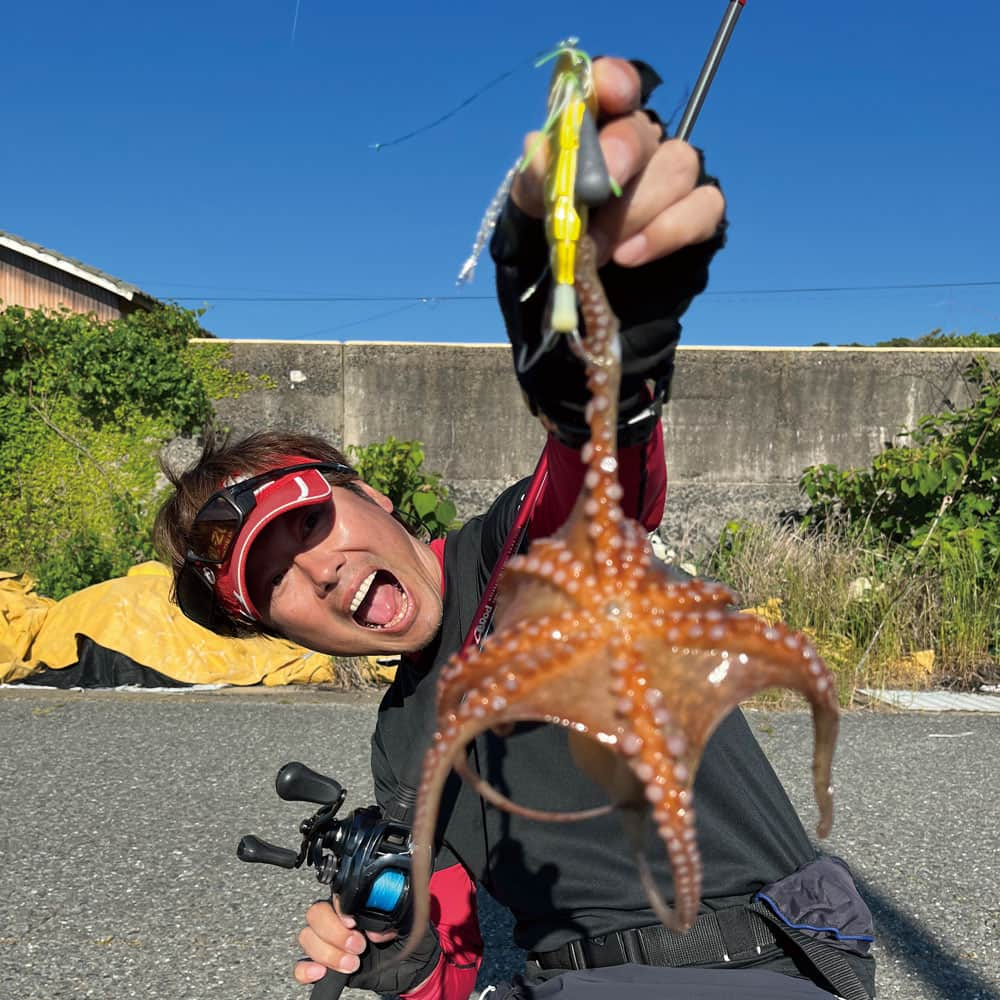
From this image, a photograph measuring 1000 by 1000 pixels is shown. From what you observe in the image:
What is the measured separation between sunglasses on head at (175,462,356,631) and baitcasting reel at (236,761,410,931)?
59 centimetres

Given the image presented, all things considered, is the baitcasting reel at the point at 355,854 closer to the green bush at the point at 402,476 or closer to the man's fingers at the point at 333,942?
the man's fingers at the point at 333,942

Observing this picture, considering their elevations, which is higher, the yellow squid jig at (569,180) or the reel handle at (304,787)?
the yellow squid jig at (569,180)

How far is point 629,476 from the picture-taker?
1.84 metres

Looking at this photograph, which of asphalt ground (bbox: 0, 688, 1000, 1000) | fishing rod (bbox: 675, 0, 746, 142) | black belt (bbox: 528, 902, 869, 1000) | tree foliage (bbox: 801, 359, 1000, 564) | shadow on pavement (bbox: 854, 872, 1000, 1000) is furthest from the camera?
tree foliage (bbox: 801, 359, 1000, 564)

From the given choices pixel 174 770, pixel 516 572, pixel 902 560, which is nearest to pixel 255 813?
pixel 174 770

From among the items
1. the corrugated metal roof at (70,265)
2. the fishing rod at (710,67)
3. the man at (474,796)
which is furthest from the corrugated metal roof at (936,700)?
the corrugated metal roof at (70,265)

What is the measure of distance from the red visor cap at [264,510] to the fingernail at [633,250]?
1.40 m

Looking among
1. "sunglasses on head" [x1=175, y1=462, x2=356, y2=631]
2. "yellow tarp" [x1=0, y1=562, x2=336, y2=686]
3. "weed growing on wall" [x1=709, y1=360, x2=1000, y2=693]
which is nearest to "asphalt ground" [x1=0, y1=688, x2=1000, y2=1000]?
"yellow tarp" [x1=0, y1=562, x2=336, y2=686]

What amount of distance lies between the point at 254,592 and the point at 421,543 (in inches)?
20.8

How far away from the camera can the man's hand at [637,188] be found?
1276 millimetres

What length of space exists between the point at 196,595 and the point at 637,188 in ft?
6.77

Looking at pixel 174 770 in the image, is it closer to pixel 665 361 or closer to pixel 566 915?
pixel 566 915

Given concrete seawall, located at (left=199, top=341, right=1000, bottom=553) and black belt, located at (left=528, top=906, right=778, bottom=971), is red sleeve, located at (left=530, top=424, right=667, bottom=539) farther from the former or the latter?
concrete seawall, located at (left=199, top=341, right=1000, bottom=553)

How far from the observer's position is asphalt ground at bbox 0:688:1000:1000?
4695 mm
